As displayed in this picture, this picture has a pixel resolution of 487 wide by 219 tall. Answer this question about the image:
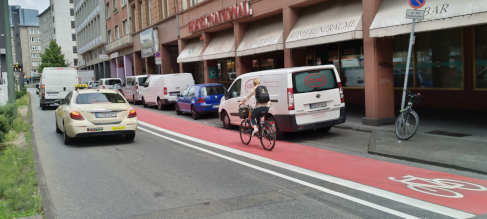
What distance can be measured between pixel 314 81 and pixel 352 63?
26.3ft

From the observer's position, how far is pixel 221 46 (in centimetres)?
2345

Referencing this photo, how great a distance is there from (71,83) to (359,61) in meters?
17.2

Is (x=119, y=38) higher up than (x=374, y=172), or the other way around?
(x=119, y=38)

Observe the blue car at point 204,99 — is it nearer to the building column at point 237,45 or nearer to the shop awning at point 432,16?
the building column at point 237,45

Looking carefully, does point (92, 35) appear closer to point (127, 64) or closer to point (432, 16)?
point (127, 64)

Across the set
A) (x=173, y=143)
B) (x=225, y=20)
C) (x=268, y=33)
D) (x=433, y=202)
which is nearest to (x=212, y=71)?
(x=225, y=20)

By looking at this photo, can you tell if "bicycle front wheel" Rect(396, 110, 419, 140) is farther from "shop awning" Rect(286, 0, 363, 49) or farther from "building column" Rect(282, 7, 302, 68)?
"building column" Rect(282, 7, 302, 68)

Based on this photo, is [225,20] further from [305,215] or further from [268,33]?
[305,215]

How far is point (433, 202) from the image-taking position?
554cm

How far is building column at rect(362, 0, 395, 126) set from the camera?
12500 mm

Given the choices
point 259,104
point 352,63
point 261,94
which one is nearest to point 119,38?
point 352,63

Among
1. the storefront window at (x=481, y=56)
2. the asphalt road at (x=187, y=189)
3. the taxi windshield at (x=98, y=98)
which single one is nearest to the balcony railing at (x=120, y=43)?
the taxi windshield at (x=98, y=98)

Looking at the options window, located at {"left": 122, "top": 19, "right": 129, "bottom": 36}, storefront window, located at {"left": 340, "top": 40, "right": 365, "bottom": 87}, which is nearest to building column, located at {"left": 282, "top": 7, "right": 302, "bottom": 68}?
storefront window, located at {"left": 340, "top": 40, "right": 365, "bottom": 87}

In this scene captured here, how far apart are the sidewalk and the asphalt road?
1.29 metres
